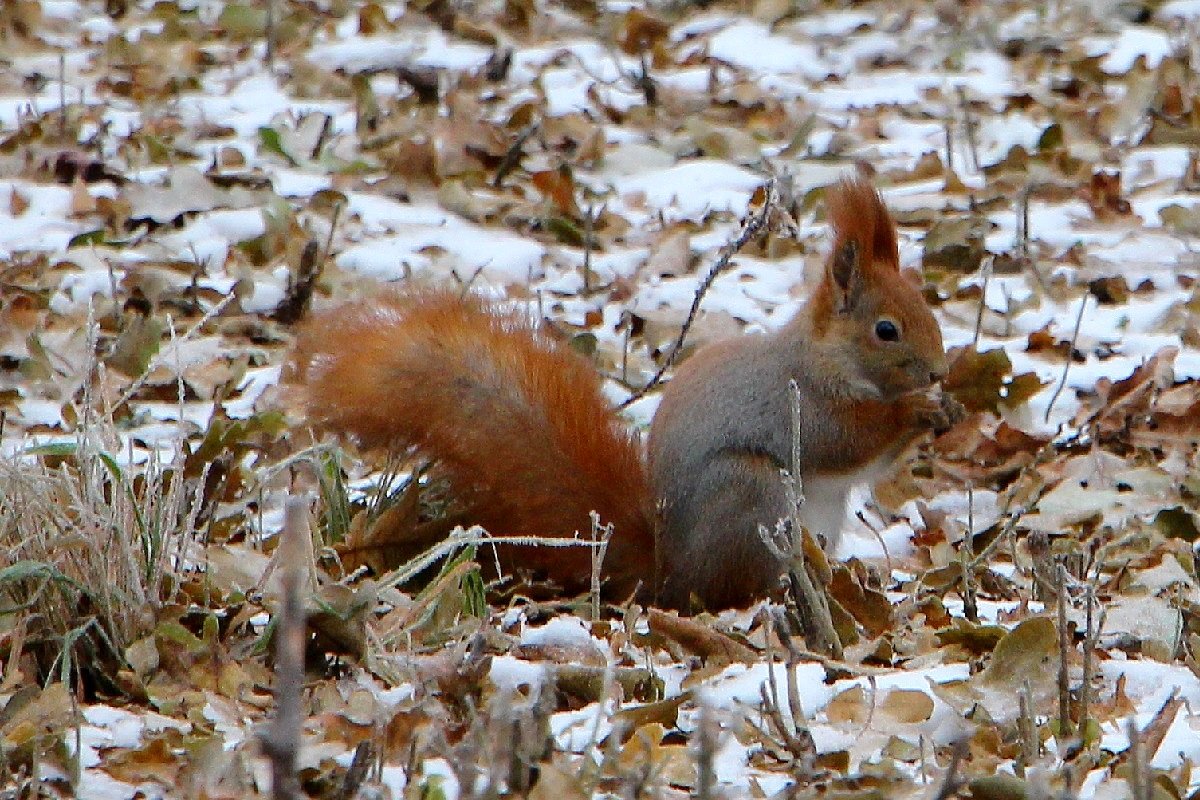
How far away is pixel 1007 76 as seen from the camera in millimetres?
5145

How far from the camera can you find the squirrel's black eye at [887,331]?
2.92 m

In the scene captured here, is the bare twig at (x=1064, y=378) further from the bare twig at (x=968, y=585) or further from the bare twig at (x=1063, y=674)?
the bare twig at (x=1063, y=674)

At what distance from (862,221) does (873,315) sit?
16 centimetres

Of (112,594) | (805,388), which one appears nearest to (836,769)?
(112,594)

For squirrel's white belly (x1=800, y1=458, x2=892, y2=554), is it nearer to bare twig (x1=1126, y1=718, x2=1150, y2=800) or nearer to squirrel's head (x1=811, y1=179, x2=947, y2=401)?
squirrel's head (x1=811, y1=179, x2=947, y2=401)

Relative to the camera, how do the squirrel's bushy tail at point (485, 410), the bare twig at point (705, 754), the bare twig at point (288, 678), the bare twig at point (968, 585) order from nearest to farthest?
the bare twig at point (288, 678) → the bare twig at point (705, 754) → the bare twig at point (968, 585) → the squirrel's bushy tail at point (485, 410)

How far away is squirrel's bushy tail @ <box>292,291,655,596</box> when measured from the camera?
2473 millimetres

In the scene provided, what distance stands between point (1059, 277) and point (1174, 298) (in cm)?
24

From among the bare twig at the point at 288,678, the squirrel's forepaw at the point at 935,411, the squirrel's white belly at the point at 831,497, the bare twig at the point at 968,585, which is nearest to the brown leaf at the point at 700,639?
the bare twig at the point at 968,585

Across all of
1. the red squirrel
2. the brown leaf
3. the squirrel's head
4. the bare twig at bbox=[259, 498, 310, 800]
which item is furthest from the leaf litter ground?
the bare twig at bbox=[259, 498, 310, 800]

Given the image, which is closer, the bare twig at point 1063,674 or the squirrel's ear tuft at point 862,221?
the bare twig at point 1063,674

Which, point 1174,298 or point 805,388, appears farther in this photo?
point 1174,298

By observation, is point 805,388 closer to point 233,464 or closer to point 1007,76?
point 233,464

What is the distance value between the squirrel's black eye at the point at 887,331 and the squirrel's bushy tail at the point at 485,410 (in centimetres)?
53
